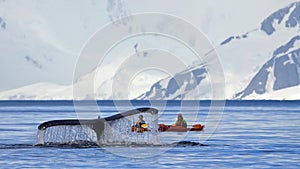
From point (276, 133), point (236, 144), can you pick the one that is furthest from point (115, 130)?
point (276, 133)

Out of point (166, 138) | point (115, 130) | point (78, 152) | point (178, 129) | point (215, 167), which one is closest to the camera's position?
point (215, 167)

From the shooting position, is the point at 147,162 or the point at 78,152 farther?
the point at 78,152

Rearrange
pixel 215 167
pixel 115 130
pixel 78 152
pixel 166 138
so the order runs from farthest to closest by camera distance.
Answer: pixel 166 138 < pixel 115 130 < pixel 78 152 < pixel 215 167

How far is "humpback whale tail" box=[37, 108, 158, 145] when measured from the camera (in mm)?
47062

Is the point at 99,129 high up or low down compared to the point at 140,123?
down

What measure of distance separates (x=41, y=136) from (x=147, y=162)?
1083 cm

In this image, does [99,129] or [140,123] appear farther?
[140,123]

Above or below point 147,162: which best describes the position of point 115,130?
above

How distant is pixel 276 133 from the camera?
209 feet

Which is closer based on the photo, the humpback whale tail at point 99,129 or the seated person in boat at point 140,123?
the humpback whale tail at point 99,129

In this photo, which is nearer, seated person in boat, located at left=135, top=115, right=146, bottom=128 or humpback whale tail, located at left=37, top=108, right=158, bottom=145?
humpback whale tail, located at left=37, top=108, right=158, bottom=145

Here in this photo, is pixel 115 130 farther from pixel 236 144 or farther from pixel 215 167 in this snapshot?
pixel 215 167

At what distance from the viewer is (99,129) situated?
4766cm

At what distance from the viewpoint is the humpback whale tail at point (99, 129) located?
47062 mm
